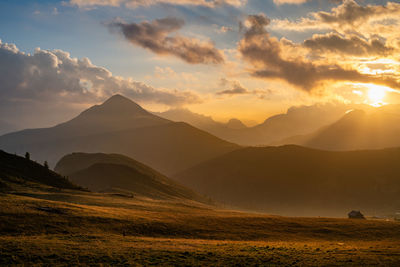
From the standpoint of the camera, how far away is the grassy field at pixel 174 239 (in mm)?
27984

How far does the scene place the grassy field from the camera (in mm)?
27984

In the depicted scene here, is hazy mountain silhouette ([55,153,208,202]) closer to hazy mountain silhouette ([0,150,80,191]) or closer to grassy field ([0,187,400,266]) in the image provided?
hazy mountain silhouette ([0,150,80,191])

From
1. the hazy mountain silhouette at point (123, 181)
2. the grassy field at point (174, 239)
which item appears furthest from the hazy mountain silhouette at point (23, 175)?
the hazy mountain silhouette at point (123, 181)

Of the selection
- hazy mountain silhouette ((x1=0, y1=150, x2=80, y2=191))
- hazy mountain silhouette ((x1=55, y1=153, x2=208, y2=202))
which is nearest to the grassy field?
hazy mountain silhouette ((x1=0, y1=150, x2=80, y2=191))

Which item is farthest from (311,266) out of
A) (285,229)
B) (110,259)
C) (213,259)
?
(285,229)

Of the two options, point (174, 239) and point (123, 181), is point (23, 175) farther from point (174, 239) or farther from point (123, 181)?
point (123, 181)

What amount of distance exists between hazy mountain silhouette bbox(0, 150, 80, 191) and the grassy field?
11.7 metres

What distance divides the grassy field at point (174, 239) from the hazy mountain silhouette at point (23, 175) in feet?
38.5

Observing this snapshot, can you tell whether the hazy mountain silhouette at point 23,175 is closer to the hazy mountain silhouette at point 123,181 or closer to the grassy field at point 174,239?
the grassy field at point 174,239

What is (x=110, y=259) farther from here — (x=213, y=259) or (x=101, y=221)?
(x=101, y=221)

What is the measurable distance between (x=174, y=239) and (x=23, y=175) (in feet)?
200

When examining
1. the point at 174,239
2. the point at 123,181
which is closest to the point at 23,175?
Answer: the point at 174,239

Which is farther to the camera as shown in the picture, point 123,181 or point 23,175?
point 123,181

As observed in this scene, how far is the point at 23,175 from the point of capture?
278 ft
